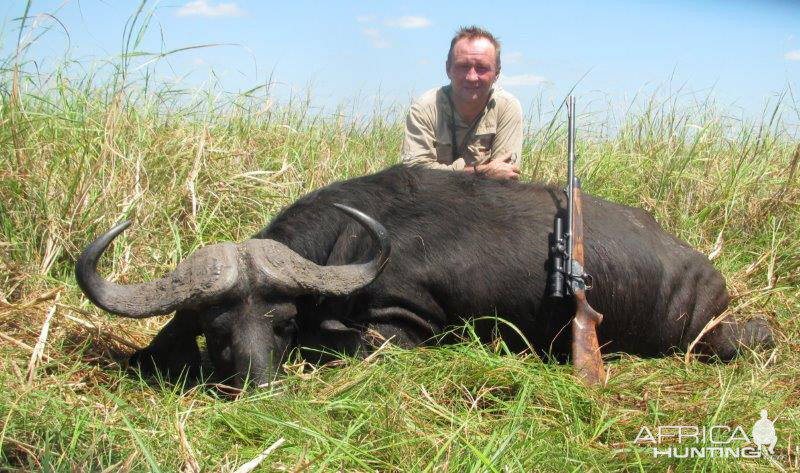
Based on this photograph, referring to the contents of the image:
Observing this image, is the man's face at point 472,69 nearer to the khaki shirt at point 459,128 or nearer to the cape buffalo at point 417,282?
the khaki shirt at point 459,128

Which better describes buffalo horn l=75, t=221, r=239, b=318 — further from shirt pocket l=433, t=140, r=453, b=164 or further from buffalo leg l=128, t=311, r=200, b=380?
shirt pocket l=433, t=140, r=453, b=164

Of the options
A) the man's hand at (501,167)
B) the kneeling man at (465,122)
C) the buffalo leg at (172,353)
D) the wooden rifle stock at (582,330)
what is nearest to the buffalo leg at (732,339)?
the wooden rifle stock at (582,330)

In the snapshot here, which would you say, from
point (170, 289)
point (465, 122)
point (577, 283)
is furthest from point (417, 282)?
point (465, 122)

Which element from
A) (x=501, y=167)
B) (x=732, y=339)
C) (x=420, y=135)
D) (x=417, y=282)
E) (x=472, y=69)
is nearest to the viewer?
(x=417, y=282)

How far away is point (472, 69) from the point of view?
230 inches

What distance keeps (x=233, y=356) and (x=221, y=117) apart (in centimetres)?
369

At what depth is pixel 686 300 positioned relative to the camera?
4.25 meters

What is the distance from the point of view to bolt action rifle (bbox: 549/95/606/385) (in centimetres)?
360

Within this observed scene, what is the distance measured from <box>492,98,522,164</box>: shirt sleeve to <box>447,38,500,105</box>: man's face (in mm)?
265

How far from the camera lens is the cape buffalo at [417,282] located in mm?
3611

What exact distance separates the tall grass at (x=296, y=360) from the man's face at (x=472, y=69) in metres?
1.22

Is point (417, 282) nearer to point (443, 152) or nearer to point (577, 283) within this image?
point (577, 283)

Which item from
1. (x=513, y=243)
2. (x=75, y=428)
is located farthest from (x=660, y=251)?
(x=75, y=428)

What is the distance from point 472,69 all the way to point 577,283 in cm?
248
